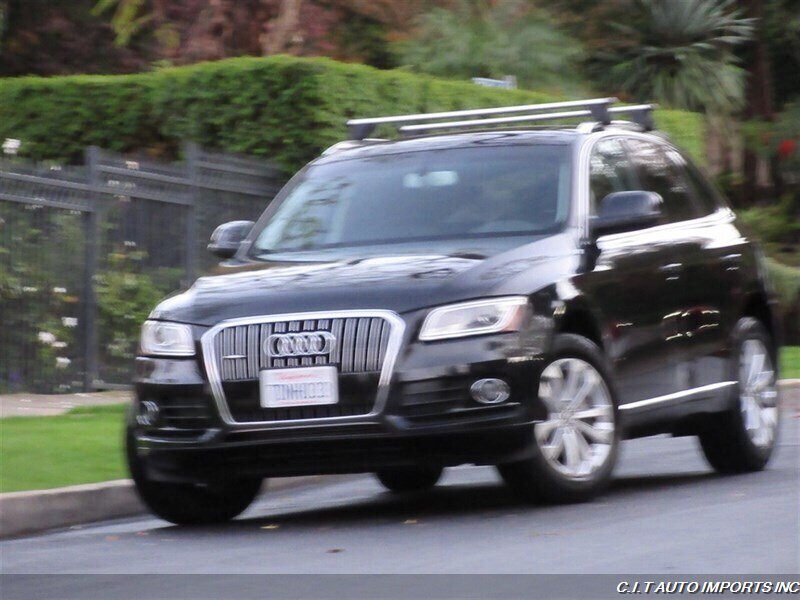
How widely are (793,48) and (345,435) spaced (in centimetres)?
2273

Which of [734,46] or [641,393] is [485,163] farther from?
[734,46]

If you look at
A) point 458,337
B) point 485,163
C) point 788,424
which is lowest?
point 788,424

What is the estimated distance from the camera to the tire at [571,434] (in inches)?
311

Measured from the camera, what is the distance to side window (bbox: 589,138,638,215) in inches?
358

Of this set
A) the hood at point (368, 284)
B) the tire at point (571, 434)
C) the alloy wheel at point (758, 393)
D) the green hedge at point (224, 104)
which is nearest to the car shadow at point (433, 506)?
the tire at point (571, 434)

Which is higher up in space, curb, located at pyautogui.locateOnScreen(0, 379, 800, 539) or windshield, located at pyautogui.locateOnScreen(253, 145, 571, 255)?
windshield, located at pyautogui.locateOnScreen(253, 145, 571, 255)

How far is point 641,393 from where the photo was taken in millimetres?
8805

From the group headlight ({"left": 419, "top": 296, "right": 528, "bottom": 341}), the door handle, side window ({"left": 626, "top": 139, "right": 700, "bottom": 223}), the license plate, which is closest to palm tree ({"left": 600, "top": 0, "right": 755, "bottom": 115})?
side window ({"left": 626, "top": 139, "right": 700, "bottom": 223})

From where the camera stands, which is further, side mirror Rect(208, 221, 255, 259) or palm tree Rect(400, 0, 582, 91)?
palm tree Rect(400, 0, 582, 91)

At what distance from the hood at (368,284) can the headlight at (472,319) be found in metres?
0.04

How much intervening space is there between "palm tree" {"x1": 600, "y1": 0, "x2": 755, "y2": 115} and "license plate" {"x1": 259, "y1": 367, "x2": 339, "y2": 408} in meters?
18.2

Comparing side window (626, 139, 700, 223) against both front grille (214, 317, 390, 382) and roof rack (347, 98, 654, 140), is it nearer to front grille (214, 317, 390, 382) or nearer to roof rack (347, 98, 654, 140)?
roof rack (347, 98, 654, 140)

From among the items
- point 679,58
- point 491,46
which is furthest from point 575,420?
point 679,58

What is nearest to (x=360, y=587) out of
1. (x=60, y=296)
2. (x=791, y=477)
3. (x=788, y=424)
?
(x=791, y=477)
